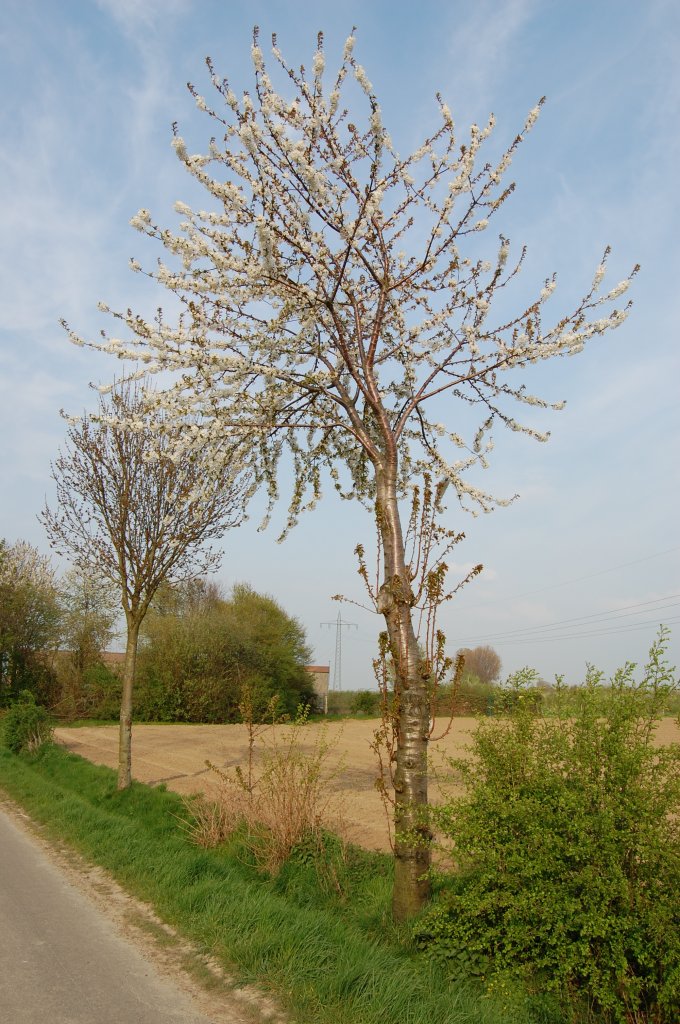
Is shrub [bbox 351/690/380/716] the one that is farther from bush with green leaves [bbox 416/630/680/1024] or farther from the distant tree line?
bush with green leaves [bbox 416/630/680/1024]

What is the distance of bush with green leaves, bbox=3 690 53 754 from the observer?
617 inches

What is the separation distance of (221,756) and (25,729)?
16.0 ft

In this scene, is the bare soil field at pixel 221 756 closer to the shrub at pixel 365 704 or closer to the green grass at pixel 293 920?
the green grass at pixel 293 920

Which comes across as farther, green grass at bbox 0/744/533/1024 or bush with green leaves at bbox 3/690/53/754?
bush with green leaves at bbox 3/690/53/754

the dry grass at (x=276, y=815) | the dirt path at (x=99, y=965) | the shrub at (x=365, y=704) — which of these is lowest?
the shrub at (x=365, y=704)

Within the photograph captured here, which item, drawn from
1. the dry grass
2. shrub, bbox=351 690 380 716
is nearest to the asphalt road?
the dry grass

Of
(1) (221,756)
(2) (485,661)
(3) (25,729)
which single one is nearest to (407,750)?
(3) (25,729)

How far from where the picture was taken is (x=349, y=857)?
6777 mm

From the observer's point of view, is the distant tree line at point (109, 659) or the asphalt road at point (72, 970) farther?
the distant tree line at point (109, 659)

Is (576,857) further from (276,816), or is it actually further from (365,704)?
(365,704)

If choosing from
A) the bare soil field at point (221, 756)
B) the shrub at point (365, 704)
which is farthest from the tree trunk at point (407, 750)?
the shrub at point (365, 704)

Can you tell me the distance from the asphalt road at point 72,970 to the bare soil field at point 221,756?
90.5 inches

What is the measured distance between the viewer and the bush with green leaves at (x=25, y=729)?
15.7 metres

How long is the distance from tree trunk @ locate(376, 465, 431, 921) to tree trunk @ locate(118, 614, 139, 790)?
6.33m
